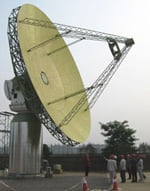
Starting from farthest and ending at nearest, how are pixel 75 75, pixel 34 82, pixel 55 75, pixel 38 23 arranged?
pixel 75 75 < pixel 55 75 < pixel 38 23 < pixel 34 82

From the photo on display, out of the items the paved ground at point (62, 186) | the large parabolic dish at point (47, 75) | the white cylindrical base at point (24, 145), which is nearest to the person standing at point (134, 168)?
the paved ground at point (62, 186)

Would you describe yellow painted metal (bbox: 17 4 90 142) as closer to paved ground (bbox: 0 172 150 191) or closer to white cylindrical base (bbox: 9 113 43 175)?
white cylindrical base (bbox: 9 113 43 175)

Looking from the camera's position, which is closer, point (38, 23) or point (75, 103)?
point (38, 23)

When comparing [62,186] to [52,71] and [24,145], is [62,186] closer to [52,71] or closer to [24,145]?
[24,145]

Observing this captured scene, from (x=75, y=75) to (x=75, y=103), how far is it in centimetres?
326

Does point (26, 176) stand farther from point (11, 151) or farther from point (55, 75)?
point (55, 75)

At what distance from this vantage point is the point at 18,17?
27.6 m

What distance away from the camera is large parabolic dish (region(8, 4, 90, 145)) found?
27.0 m

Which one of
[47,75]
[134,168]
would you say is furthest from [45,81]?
[134,168]

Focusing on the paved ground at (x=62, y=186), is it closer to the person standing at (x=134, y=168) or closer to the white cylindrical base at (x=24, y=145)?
the person standing at (x=134, y=168)

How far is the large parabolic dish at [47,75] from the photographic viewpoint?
27.0 m

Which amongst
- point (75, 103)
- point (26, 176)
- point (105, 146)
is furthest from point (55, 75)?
point (105, 146)

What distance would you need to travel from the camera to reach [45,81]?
1181 inches

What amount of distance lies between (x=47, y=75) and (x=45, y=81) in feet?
4.66
